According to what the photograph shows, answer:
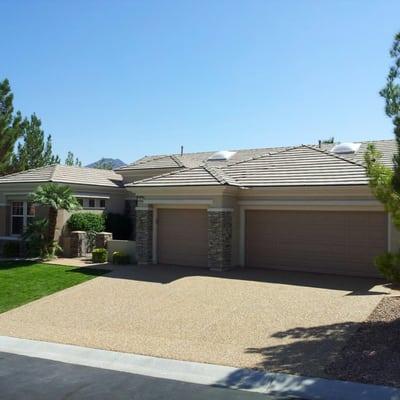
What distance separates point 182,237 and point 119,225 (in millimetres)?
7825

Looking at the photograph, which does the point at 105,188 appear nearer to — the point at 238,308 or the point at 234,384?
the point at 238,308

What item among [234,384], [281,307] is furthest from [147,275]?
[234,384]

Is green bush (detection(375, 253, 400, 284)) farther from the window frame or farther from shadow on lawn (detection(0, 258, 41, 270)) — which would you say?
the window frame

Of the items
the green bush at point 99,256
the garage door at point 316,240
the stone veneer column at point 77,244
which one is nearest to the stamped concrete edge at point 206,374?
the garage door at point 316,240

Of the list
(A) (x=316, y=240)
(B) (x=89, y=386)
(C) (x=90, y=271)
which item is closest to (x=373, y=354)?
(B) (x=89, y=386)

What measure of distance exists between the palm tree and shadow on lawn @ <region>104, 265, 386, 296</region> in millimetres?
4301

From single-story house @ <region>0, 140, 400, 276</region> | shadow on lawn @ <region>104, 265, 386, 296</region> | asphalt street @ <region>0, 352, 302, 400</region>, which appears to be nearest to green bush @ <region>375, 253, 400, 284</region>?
shadow on lawn @ <region>104, 265, 386, 296</region>

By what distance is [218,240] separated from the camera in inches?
672

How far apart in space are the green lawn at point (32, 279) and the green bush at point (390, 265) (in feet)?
30.6

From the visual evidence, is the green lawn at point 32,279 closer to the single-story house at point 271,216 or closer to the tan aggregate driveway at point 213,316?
the tan aggregate driveway at point 213,316

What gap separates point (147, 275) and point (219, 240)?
2.78 meters

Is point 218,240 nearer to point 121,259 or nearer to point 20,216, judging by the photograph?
point 121,259

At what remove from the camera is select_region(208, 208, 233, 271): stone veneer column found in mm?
17016

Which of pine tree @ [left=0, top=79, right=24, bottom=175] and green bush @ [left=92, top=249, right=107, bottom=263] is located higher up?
pine tree @ [left=0, top=79, right=24, bottom=175]
